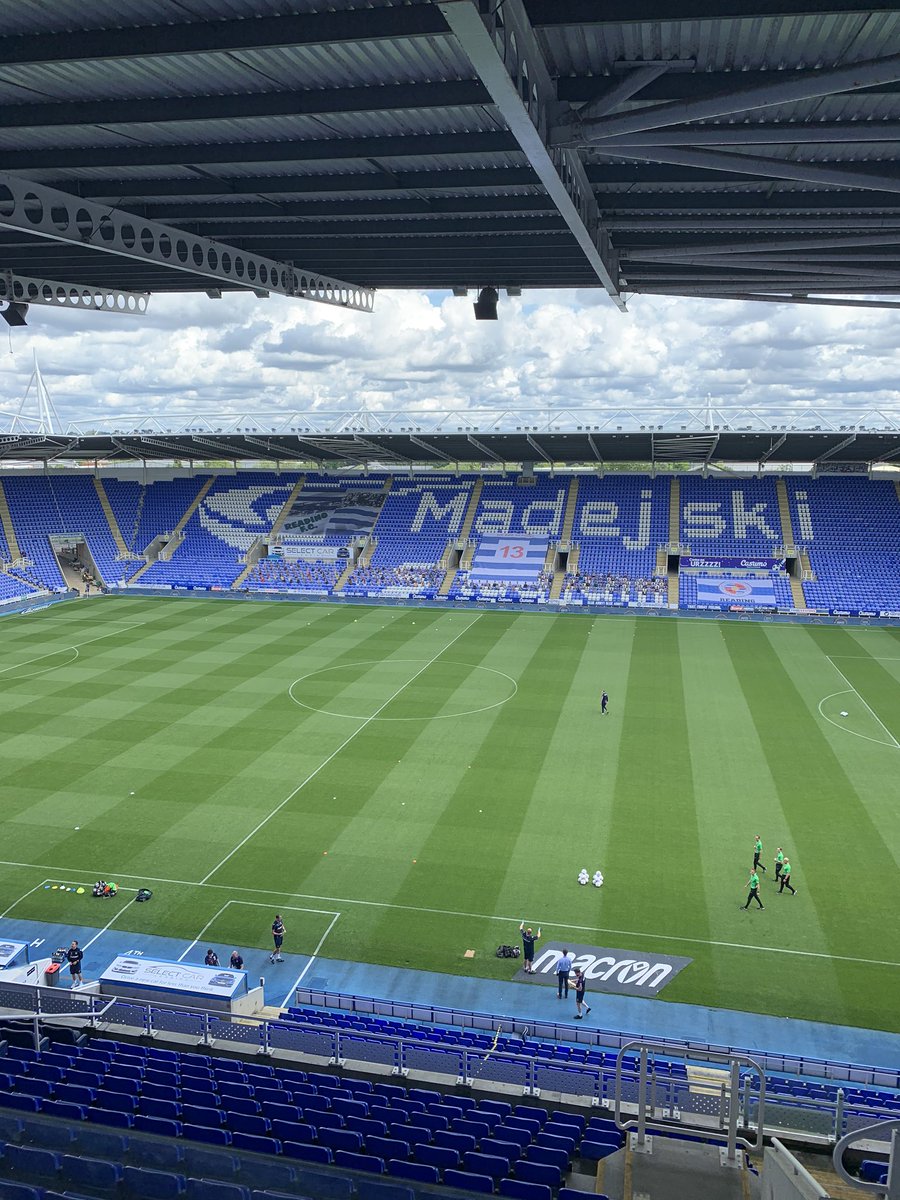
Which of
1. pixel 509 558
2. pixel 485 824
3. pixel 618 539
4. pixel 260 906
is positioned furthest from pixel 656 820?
pixel 618 539

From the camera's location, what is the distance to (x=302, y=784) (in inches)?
977

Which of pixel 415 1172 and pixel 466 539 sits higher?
pixel 466 539

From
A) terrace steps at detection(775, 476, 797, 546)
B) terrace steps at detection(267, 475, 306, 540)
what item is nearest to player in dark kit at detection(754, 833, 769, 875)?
terrace steps at detection(775, 476, 797, 546)

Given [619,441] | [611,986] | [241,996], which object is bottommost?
[611,986]

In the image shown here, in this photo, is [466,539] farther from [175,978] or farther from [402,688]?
[175,978]

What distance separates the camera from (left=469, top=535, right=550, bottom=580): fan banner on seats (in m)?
55.5

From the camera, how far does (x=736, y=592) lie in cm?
5103

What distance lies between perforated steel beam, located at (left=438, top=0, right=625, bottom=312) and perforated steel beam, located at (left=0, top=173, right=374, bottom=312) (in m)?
7.37

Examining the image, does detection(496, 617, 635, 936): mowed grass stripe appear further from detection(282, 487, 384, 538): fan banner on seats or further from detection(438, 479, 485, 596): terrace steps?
detection(282, 487, 384, 538): fan banner on seats

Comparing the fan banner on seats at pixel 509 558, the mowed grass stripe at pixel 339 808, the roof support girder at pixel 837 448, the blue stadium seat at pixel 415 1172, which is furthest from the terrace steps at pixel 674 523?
the blue stadium seat at pixel 415 1172

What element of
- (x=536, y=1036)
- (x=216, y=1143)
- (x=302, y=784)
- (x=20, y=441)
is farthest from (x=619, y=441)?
(x=216, y=1143)

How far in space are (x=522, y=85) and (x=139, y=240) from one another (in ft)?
28.4

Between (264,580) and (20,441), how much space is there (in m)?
17.5

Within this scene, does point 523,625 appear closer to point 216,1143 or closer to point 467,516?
point 467,516
